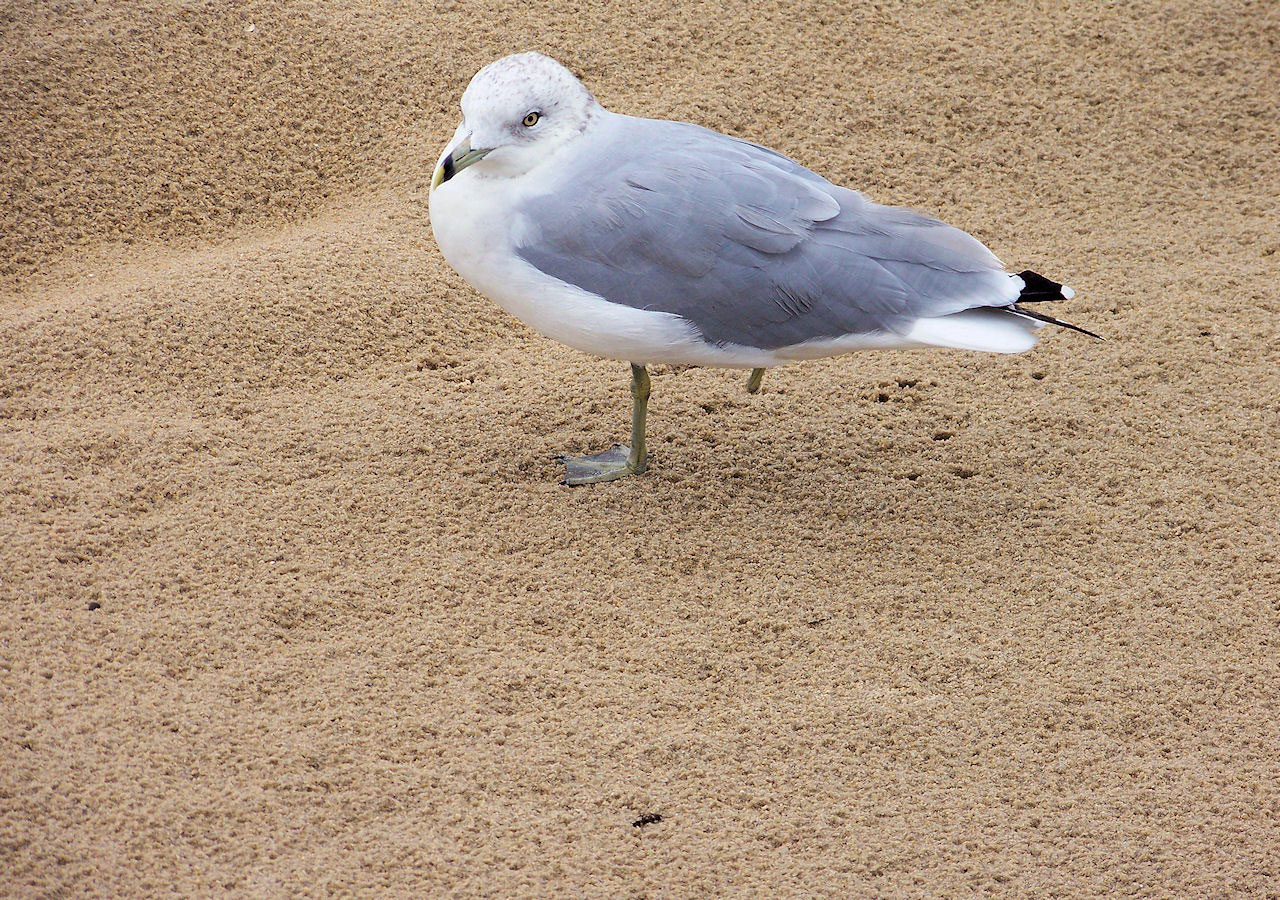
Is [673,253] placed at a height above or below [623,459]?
above

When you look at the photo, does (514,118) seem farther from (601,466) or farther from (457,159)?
(601,466)

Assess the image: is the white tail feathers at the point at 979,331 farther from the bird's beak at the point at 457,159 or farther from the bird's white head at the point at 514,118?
the bird's beak at the point at 457,159

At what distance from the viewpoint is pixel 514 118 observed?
296cm

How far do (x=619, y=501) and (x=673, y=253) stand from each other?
74 centimetres

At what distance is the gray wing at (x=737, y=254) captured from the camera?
3.01 meters

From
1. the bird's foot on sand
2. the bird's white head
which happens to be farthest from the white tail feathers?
the bird's white head

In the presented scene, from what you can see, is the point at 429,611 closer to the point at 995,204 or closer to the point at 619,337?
the point at 619,337

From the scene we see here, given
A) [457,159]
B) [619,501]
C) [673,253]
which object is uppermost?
[457,159]

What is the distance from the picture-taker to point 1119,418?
365 centimetres

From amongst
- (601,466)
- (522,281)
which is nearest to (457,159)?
(522,281)

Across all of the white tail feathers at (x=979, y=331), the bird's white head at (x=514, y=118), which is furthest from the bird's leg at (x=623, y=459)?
the white tail feathers at (x=979, y=331)

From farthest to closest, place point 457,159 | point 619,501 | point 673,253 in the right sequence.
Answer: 1. point 619,501
2. point 673,253
3. point 457,159

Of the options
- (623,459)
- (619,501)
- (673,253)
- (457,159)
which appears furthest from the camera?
(623,459)

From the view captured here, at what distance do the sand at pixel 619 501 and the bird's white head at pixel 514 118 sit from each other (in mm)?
891
